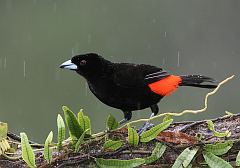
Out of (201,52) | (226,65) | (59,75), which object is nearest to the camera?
(226,65)

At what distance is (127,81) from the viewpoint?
3.83m

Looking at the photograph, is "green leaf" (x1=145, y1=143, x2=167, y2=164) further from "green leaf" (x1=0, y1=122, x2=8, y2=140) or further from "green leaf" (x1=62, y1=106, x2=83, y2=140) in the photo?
"green leaf" (x1=0, y1=122, x2=8, y2=140)

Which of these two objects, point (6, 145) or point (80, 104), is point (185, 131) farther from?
point (80, 104)

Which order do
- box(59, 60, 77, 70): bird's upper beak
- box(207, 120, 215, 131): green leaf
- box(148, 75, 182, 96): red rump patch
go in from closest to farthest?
box(207, 120, 215, 131): green leaf → box(59, 60, 77, 70): bird's upper beak → box(148, 75, 182, 96): red rump patch

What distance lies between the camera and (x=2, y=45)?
12.5 meters

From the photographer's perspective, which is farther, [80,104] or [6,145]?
[80,104]

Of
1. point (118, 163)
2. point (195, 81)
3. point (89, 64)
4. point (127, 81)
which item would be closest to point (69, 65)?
point (89, 64)

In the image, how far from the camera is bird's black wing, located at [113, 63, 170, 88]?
3844 millimetres

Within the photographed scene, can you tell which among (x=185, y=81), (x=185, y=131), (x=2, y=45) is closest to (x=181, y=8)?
(x=2, y=45)

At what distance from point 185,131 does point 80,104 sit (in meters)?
Result: 7.80

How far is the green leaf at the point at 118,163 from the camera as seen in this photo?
2.85 metres

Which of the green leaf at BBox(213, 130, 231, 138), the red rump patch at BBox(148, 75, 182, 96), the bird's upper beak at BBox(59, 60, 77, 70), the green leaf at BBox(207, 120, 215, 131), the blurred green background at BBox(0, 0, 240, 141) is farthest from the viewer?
the blurred green background at BBox(0, 0, 240, 141)

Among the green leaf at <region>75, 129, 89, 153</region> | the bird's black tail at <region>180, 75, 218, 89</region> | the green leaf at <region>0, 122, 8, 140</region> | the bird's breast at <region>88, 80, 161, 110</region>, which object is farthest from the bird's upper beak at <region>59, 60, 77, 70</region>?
the green leaf at <region>75, 129, 89, 153</region>

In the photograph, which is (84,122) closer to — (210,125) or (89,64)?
(210,125)
